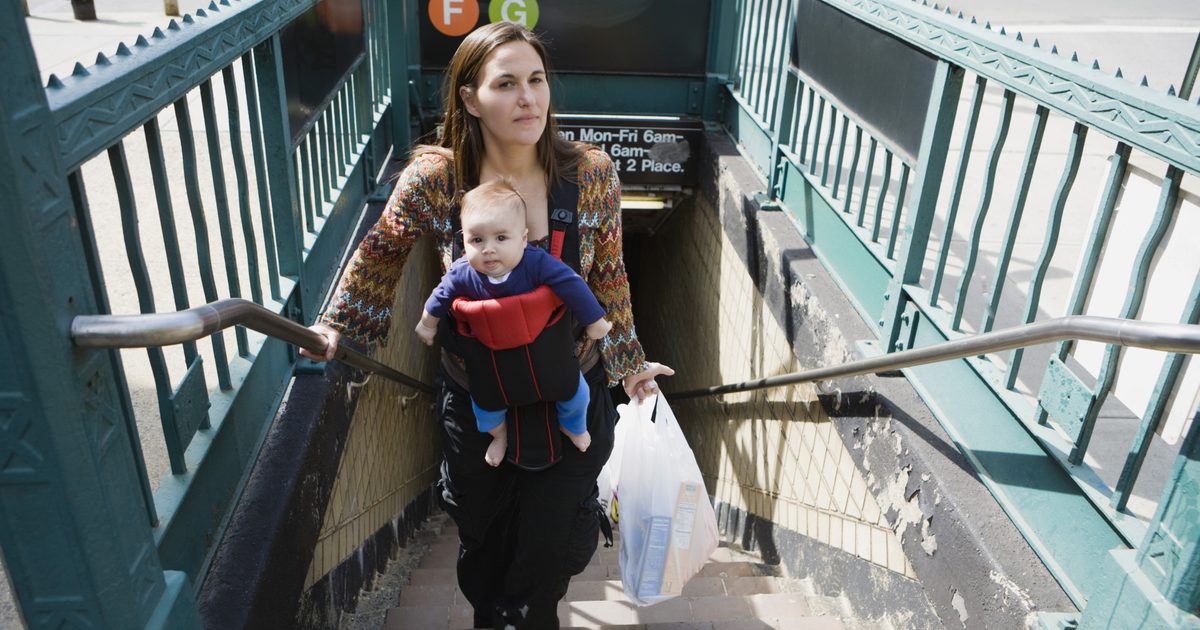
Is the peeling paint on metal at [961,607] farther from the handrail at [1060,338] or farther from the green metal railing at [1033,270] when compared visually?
the handrail at [1060,338]

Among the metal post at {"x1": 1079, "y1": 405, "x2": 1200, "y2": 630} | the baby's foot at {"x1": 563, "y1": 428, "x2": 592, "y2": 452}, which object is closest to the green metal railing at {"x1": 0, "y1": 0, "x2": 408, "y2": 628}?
the baby's foot at {"x1": 563, "y1": 428, "x2": 592, "y2": 452}

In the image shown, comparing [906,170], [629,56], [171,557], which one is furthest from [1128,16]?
[171,557]

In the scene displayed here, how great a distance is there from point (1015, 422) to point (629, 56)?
12.6 feet

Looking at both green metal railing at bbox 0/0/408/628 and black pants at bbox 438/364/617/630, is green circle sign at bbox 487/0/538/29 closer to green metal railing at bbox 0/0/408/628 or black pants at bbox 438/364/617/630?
green metal railing at bbox 0/0/408/628

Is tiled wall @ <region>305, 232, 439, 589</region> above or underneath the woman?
underneath

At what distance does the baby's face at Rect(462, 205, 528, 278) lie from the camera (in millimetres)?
1995

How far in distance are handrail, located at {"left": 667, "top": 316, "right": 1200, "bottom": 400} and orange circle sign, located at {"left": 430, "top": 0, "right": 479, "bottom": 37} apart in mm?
3674

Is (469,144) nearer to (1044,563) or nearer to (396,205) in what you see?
(396,205)

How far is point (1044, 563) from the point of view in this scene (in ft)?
7.10

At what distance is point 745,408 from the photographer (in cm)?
480

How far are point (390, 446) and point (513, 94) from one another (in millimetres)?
2331

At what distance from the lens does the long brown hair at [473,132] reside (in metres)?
2.28

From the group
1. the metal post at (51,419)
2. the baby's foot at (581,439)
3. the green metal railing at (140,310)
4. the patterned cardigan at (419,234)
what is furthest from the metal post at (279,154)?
the metal post at (51,419)

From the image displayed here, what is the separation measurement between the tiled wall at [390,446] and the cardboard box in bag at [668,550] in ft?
3.30
